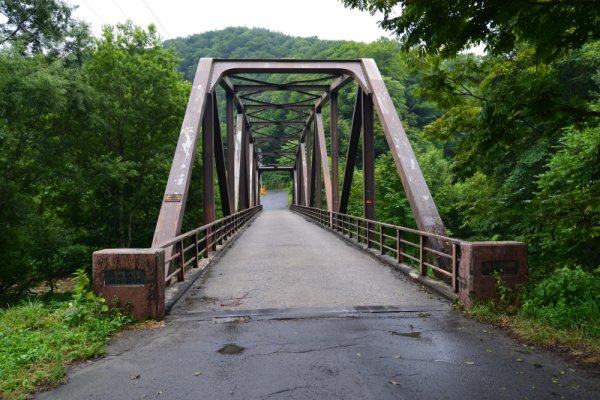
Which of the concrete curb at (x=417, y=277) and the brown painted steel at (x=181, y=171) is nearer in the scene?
the concrete curb at (x=417, y=277)

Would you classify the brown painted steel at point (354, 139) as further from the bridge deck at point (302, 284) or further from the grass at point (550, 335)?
the grass at point (550, 335)

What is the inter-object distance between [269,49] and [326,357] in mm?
67575

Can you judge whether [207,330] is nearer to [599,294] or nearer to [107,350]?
[107,350]

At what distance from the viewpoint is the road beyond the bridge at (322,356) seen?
3285 millimetres

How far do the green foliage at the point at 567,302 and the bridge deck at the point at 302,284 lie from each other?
1.11m

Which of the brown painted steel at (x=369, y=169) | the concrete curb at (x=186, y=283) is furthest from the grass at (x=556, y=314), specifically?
the brown painted steel at (x=369, y=169)

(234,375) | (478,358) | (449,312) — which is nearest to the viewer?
(234,375)

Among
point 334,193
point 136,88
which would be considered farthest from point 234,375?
point 136,88

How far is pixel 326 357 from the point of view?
3.94 meters

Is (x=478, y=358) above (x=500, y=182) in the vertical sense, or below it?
below

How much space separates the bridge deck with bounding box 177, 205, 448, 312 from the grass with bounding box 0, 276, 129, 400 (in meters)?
1.19

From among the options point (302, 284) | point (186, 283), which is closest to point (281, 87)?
point (302, 284)

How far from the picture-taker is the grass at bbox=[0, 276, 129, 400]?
11.5 ft

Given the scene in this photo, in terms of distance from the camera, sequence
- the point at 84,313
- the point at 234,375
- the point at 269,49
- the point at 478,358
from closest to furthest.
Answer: the point at 234,375 → the point at 478,358 → the point at 84,313 → the point at 269,49
